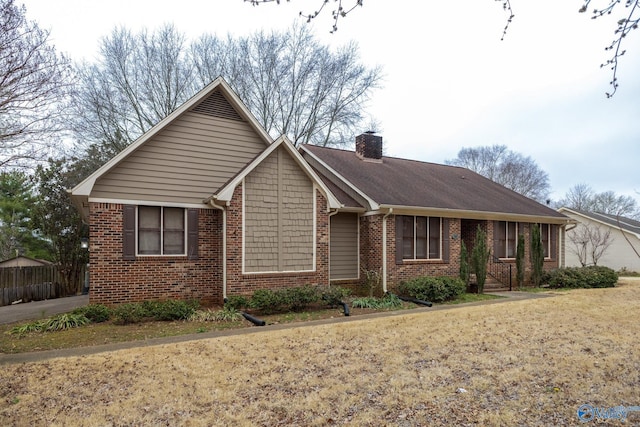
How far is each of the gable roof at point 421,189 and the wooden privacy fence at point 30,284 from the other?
37.8 feet

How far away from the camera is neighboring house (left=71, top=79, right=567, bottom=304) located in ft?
33.4

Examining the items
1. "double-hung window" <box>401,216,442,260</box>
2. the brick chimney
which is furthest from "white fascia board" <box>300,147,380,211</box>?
the brick chimney

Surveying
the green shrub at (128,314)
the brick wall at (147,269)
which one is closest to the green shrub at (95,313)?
the green shrub at (128,314)

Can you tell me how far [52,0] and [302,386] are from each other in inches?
283

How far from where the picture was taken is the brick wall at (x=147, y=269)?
32.5 ft

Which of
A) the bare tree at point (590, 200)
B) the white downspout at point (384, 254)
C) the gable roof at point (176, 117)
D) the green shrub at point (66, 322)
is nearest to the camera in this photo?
the green shrub at point (66, 322)

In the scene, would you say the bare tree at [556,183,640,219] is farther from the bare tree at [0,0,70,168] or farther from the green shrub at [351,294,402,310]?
the bare tree at [0,0,70,168]

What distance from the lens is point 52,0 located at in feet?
22.8

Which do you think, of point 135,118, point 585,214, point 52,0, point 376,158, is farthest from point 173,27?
point 585,214

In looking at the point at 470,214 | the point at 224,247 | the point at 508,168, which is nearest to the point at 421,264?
Answer: the point at 470,214

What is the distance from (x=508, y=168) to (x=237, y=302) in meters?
46.5

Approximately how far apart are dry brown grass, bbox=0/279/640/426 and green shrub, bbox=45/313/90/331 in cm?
273

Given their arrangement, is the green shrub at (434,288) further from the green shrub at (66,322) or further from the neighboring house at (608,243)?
the neighboring house at (608,243)

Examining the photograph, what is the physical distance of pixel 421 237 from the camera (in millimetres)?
14141
